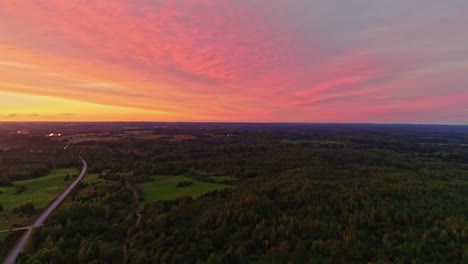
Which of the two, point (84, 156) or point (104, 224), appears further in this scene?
point (84, 156)

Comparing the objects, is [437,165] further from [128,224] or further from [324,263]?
[128,224]

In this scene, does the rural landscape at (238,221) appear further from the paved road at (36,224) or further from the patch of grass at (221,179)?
the patch of grass at (221,179)

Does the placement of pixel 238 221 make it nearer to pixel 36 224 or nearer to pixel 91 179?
pixel 36 224

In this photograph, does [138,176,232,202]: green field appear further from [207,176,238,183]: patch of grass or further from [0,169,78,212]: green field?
[0,169,78,212]: green field

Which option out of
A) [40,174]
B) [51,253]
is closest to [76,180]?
[40,174]

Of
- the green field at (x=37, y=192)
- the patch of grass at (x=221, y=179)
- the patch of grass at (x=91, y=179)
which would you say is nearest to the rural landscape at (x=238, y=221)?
the green field at (x=37, y=192)

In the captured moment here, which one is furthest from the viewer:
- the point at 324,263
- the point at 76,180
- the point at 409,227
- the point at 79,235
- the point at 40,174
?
the point at 40,174

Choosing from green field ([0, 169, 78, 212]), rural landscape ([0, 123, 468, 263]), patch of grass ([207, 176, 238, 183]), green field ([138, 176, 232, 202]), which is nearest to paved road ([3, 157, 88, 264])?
rural landscape ([0, 123, 468, 263])
